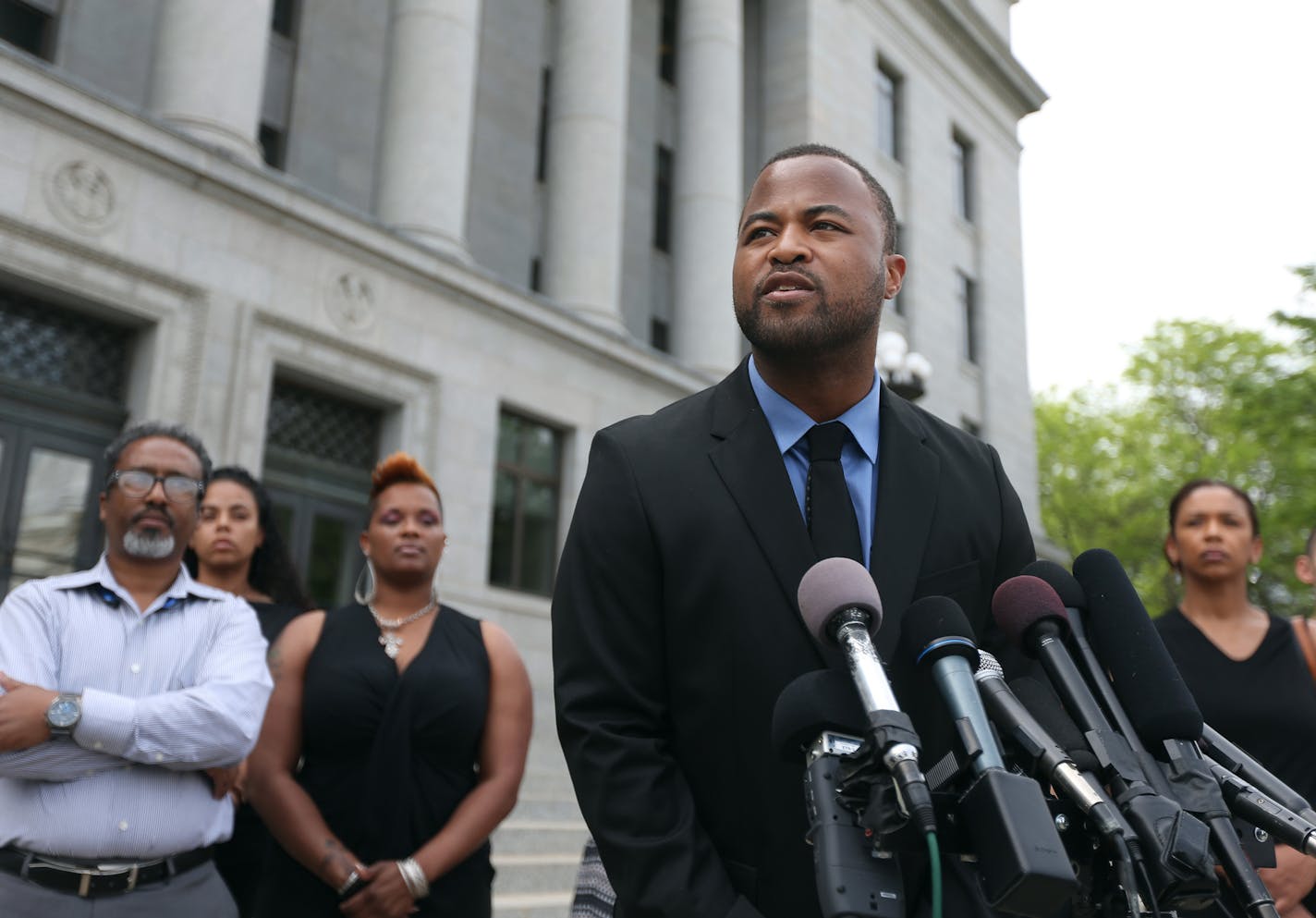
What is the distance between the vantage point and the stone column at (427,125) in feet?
50.7

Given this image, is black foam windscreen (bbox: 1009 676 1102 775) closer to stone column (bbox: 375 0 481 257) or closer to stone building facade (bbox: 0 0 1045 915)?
stone building facade (bbox: 0 0 1045 915)

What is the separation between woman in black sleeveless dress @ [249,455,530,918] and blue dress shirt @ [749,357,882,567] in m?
2.60

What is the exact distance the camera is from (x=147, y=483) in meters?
3.97

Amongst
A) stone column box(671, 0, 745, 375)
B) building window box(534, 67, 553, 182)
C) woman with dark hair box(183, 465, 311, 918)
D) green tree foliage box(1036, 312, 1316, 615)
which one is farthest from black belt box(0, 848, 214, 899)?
green tree foliage box(1036, 312, 1316, 615)

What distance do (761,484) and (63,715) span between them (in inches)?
98.9

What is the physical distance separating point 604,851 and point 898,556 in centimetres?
78

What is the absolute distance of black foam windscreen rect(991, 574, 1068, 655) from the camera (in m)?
1.91

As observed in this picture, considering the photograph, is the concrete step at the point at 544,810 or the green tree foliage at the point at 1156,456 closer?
the concrete step at the point at 544,810

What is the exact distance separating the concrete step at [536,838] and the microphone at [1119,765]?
821 cm

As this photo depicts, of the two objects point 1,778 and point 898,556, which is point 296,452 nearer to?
point 1,778

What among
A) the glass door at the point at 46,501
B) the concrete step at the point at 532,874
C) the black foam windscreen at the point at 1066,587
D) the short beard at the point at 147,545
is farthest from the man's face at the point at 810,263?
the glass door at the point at 46,501

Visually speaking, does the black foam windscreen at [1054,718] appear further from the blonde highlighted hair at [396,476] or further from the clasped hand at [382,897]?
the blonde highlighted hair at [396,476]

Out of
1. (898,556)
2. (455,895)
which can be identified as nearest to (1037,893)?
(898,556)

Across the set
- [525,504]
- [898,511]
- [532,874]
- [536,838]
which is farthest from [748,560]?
[525,504]
